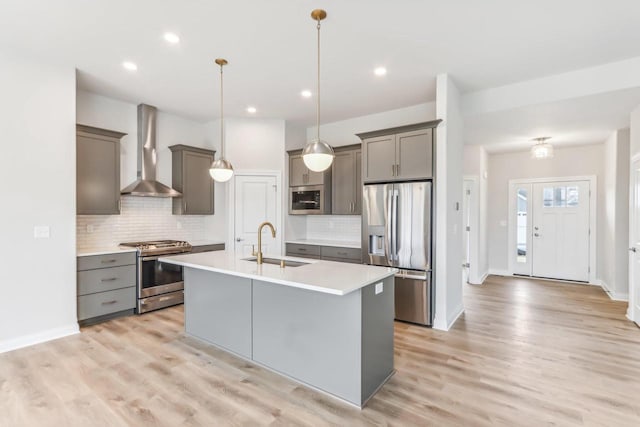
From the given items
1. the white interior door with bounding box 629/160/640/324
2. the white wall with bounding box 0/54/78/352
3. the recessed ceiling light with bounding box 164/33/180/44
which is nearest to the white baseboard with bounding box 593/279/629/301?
the white interior door with bounding box 629/160/640/324

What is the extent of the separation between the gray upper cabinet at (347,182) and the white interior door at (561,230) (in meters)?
4.14

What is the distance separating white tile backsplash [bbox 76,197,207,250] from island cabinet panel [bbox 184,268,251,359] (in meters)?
1.93

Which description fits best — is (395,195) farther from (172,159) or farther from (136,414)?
(172,159)

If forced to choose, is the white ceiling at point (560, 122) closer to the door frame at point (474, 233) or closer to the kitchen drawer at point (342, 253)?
the door frame at point (474, 233)

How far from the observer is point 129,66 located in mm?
3555

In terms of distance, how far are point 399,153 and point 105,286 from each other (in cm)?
406

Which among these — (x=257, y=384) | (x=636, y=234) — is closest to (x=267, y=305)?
(x=257, y=384)

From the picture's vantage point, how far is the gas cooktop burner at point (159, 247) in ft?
14.2

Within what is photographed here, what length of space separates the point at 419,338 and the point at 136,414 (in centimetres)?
269

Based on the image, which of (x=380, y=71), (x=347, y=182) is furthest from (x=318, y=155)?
(x=347, y=182)

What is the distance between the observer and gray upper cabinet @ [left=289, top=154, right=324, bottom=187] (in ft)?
17.9

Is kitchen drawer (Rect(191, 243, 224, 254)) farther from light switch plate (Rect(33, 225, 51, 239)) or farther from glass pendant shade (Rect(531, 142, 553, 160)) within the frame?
glass pendant shade (Rect(531, 142, 553, 160))

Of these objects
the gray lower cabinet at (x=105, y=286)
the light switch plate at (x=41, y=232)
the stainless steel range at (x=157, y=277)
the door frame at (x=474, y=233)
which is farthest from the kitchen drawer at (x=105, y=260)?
the door frame at (x=474, y=233)

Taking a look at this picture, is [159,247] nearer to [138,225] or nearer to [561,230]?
[138,225]
